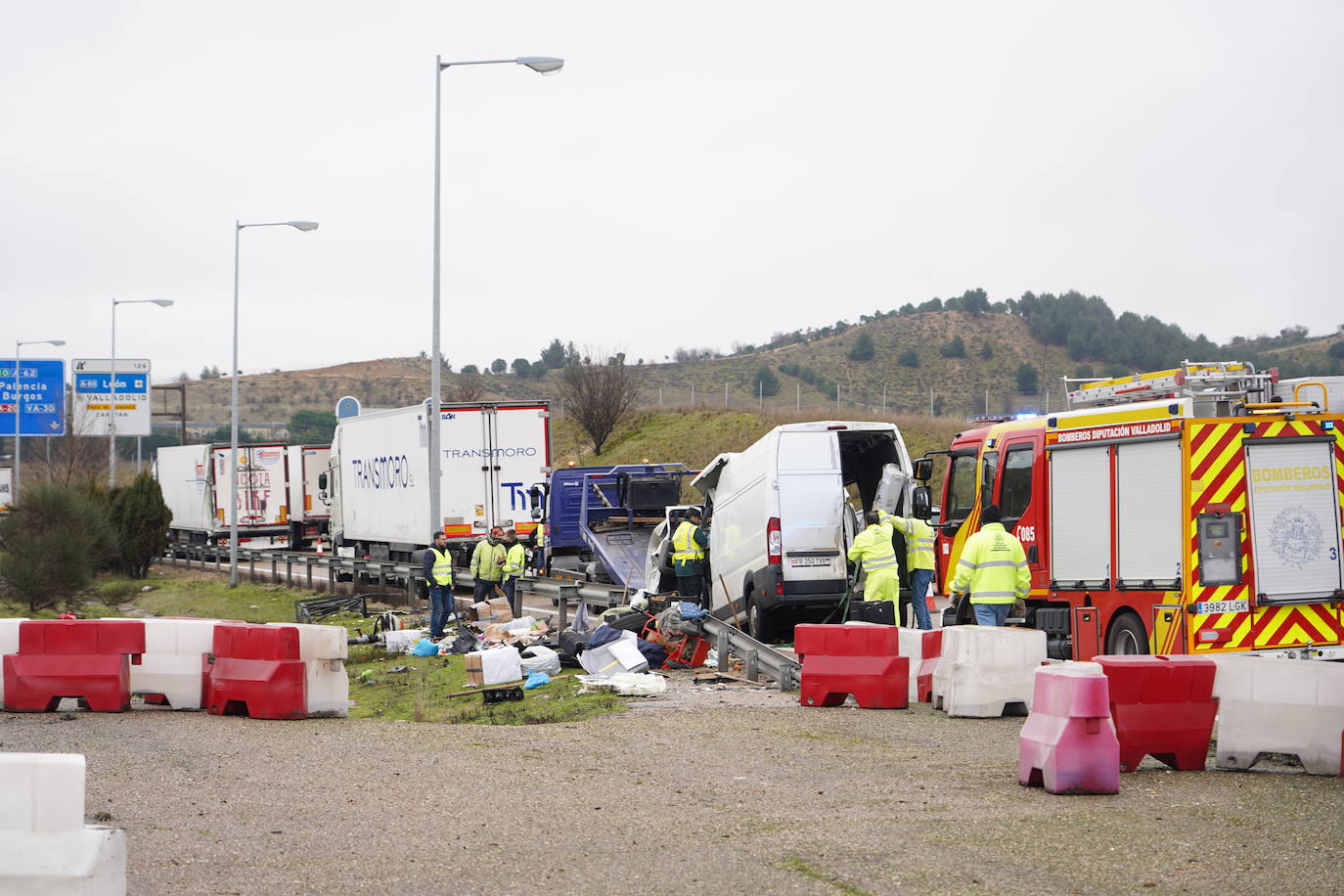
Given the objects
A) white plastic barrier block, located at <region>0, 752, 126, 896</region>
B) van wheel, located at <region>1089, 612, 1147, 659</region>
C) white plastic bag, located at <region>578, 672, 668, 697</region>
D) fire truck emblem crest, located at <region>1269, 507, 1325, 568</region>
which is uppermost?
fire truck emblem crest, located at <region>1269, 507, 1325, 568</region>

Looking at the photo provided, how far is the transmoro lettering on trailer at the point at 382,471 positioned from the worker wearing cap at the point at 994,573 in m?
15.8

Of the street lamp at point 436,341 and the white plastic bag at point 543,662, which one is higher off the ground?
the street lamp at point 436,341

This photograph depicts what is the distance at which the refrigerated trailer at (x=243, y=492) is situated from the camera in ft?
141

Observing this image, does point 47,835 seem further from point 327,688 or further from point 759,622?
point 759,622

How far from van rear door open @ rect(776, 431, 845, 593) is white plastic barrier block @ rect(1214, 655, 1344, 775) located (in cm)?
651

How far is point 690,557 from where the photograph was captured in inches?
692

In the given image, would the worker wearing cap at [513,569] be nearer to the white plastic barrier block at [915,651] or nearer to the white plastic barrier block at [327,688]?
the white plastic barrier block at [327,688]

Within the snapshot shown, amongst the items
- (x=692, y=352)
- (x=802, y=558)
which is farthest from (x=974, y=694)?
(x=692, y=352)

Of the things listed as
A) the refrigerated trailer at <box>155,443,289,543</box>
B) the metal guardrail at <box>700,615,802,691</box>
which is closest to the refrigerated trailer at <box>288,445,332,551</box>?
the refrigerated trailer at <box>155,443,289,543</box>

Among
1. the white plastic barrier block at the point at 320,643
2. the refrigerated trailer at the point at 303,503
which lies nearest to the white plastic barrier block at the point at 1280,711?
the white plastic barrier block at the point at 320,643

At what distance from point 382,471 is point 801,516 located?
15910 millimetres

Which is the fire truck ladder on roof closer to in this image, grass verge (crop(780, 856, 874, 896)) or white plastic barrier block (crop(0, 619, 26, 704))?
grass verge (crop(780, 856, 874, 896))

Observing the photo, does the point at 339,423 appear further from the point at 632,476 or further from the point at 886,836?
the point at 886,836

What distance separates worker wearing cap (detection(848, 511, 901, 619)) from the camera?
46.9 feet
